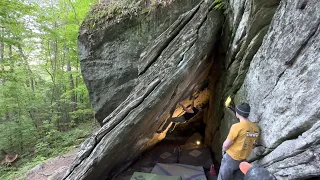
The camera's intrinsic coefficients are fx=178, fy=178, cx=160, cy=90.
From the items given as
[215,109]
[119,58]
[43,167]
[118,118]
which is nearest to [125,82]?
[119,58]

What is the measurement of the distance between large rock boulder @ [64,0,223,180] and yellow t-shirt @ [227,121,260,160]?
7.20ft

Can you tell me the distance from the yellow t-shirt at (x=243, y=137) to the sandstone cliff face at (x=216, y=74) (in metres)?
0.23

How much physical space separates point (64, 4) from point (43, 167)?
38.0 ft

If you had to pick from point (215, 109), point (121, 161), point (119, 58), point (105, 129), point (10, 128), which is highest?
point (119, 58)

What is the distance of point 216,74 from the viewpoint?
23.2 ft

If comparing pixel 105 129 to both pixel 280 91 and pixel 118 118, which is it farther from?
pixel 280 91

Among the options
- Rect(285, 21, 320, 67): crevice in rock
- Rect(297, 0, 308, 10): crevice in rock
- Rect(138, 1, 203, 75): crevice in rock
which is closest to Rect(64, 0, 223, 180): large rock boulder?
Rect(138, 1, 203, 75): crevice in rock

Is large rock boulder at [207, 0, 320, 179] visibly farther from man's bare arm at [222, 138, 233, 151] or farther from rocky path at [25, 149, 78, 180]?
rocky path at [25, 149, 78, 180]

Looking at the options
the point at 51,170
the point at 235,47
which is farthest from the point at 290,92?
the point at 51,170

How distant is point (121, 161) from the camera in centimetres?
655

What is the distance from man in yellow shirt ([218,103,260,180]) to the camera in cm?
355

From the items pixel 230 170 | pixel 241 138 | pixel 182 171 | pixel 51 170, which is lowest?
pixel 51 170

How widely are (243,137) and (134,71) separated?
537 centimetres

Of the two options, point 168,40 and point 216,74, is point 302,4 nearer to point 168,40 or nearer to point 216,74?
point 168,40
